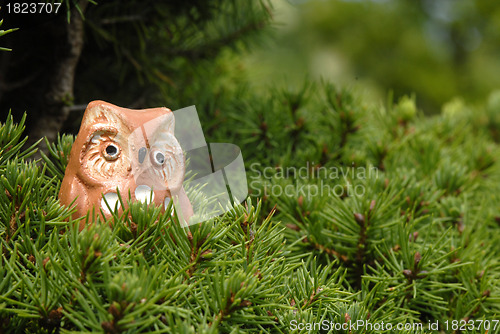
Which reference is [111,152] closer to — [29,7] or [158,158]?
[158,158]

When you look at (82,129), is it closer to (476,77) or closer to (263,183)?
(263,183)

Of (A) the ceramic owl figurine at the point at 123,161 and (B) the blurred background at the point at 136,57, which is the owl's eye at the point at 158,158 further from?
(B) the blurred background at the point at 136,57

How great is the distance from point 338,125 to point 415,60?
10.2ft

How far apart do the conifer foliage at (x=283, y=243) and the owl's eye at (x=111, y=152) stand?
0.05 metres

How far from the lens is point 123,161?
369 mm

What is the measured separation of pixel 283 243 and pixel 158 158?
0.13 metres

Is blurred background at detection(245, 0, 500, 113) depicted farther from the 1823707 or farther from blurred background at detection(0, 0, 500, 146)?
the 1823707

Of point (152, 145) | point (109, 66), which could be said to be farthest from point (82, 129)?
point (109, 66)

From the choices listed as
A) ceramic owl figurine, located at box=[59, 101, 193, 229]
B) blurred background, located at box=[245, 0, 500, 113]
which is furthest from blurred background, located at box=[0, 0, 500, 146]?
blurred background, located at box=[245, 0, 500, 113]

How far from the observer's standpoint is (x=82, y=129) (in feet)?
1.20

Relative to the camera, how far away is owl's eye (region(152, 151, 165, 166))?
370mm

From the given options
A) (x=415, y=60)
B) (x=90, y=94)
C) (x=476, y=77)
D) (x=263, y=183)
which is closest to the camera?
(x=263, y=183)

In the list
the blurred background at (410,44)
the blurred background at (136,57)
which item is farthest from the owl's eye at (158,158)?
the blurred background at (410,44)

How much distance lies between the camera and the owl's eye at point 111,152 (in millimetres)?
367
